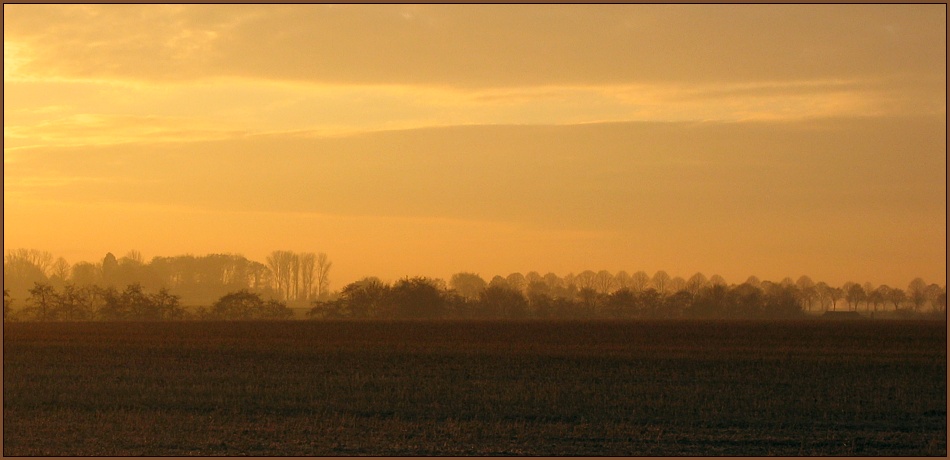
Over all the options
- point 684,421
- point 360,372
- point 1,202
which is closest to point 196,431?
point 1,202

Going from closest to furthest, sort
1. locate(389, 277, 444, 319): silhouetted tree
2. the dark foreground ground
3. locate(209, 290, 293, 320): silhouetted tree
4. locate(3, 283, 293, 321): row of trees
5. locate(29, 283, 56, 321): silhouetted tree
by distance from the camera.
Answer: the dark foreground ground → locate(29, 283, 56, 321): silhouetted tree → locate(3, 283, 293, 321): row of trees → locate(209, 290, 293, 320): silhouetted tree → locate(389, 277, 444, 319): silhouetted tree

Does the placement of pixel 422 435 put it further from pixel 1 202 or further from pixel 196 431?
pixel 1 202

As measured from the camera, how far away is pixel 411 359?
120 ft

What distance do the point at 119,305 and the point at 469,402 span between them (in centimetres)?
10566

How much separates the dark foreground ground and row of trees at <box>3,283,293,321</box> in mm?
77665

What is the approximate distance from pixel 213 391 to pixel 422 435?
9256 millimetres

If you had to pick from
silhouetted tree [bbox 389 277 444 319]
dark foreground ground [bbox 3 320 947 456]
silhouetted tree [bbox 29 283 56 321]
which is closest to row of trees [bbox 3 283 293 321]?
silhouetted tree [bbox 29 283 56 321]

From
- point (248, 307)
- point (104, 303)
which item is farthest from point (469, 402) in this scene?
point (104, 303)

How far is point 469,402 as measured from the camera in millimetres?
22641

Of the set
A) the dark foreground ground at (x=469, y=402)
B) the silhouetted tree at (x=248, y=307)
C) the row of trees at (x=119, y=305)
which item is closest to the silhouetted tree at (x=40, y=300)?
the row of trees at (x=119, y=305)

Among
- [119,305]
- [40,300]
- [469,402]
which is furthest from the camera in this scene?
[119,305]

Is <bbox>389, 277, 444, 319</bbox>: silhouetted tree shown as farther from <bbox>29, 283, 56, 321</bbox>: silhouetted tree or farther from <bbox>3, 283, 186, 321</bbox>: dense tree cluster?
<bbox>29, 283, 56, 321</bbox>: silhouetted tree

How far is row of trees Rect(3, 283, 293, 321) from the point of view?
4464 inches

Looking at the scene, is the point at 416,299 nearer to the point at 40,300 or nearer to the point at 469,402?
the point at 40,300
